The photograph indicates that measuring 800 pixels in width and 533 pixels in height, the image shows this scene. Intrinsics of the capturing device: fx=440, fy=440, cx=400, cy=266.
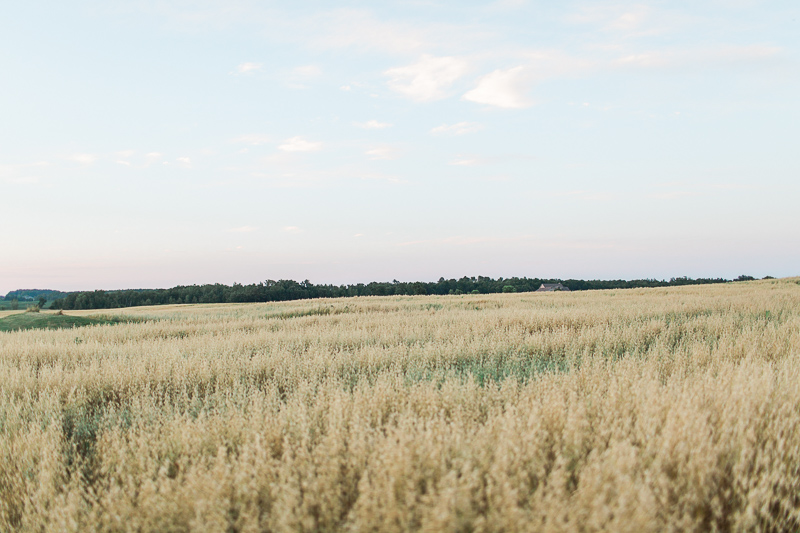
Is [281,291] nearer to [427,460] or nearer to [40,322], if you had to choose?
[40,322]

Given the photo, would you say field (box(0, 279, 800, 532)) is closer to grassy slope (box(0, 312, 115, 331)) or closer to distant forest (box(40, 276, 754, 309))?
grassy slope (box(0, 312, 115, 331))

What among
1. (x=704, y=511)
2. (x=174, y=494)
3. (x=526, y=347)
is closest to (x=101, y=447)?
(x=174, y=494)

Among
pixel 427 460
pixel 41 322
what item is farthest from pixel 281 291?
pixel 427 460

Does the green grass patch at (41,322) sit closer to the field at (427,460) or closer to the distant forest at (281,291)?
the field at (427,460)

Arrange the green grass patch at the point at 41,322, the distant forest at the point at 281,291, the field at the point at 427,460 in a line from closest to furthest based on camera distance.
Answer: the field at the point at 427,460, the green grass patch at the point at 41,322, the distant forest at the point at 281,291

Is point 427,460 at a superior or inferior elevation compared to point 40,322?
superior

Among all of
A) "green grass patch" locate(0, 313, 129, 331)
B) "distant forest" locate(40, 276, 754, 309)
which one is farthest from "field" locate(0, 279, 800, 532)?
"distant forest" locate(40, 276, 754, 309)

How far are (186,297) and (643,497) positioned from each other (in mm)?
76194

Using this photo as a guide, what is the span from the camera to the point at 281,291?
72438mm

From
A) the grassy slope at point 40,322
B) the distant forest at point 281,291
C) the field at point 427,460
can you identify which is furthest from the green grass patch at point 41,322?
the distant forest at point 281,291

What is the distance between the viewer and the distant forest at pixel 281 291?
6600cm

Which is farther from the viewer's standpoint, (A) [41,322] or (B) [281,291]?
(B) [281,291]

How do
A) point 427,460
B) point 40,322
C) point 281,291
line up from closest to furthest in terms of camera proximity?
point 427,460 < point 40,322 < point 281,291

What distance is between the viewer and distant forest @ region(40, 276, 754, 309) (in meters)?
66.0
